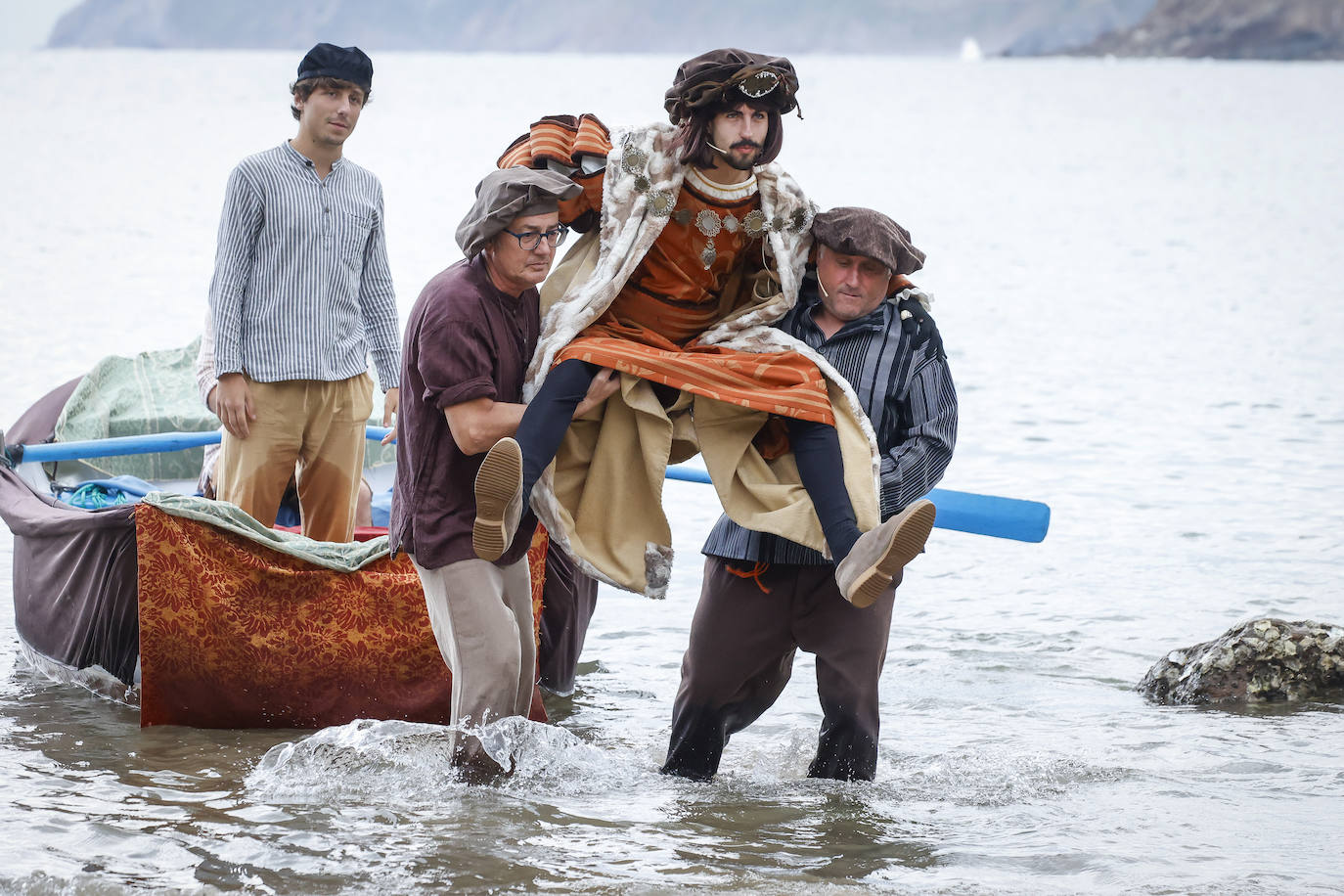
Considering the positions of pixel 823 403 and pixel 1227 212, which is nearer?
pixel 823 403

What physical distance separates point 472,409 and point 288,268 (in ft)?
5.73

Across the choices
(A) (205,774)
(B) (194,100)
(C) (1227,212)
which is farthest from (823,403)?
(B) (194,100)

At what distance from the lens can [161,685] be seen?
4723mm

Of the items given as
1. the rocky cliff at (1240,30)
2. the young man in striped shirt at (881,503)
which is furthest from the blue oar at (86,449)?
the rocky cliff at (1240,30)

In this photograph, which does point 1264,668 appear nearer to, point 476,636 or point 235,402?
point 476,636

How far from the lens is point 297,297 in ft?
16.5

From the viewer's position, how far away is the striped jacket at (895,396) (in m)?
3.88

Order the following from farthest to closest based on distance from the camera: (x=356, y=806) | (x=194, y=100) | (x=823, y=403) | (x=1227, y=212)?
1. (x=194, y=100)
2. (x=1227, y=212)
3. (x=356, y=806)
4. (x=823, y=403)

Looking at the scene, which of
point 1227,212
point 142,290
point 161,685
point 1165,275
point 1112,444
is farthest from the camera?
point 1227,212

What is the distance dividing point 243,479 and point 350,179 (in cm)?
104

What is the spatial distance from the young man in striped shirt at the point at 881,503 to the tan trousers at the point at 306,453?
5.50ft

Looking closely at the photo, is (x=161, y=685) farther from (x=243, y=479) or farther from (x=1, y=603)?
(x=1, y=603)

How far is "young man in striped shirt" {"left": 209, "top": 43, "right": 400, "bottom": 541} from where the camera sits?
Answer: 4.97m

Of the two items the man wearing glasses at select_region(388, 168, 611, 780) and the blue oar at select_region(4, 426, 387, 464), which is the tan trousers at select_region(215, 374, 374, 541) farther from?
the man wearing glasses at select_region(388, 168, 611, 780)
